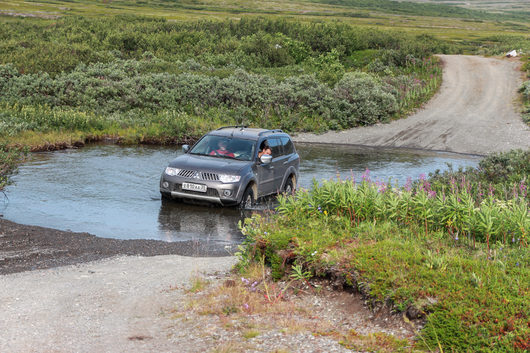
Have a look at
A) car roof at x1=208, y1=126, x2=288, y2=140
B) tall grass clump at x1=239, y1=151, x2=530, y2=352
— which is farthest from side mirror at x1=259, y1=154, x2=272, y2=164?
tall grass clump at x1=239, y1=151, x2=530, y2=352

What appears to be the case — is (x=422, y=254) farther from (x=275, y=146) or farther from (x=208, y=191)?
(x=275, y=146)

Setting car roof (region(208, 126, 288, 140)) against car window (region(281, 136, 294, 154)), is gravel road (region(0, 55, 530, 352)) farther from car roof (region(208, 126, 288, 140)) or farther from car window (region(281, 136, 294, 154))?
car window (region(281, 136, 294, 154))

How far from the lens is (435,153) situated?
1172 inches

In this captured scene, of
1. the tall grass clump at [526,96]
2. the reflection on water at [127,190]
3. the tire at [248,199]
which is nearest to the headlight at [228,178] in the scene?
the tire at [248,199]

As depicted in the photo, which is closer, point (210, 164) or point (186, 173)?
point (186, 173)

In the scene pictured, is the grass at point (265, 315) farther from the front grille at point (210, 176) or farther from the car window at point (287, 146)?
the car window at point (287, 146)

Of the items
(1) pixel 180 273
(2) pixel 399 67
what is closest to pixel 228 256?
(1) pixel 180 273

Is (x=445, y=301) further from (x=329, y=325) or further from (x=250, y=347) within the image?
(x=250, y=347)

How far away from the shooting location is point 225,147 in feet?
55.5

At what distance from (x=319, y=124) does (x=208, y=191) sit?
19.9 m

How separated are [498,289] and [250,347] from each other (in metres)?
2.70

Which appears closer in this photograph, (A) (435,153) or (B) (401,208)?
(B) (401,208)

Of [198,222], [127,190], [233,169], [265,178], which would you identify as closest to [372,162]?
[265,178]

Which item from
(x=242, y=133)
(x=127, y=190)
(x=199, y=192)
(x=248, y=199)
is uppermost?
(x=242, y=133)
